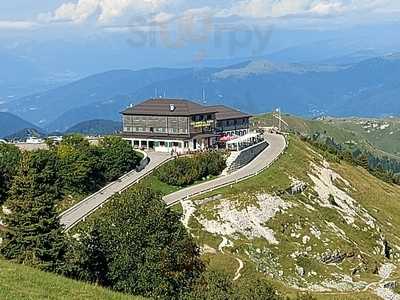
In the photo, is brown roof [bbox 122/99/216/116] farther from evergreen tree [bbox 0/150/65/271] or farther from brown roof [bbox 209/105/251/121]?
evergreen tree [bbox 0/150/65/271]

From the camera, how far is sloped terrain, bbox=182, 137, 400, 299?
5875cm

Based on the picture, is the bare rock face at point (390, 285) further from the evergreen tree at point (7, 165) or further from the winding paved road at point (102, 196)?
the evergreen tree at point (7, 165)

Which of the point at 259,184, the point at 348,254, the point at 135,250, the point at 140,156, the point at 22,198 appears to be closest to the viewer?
the point at 135,250

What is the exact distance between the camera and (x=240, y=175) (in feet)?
274

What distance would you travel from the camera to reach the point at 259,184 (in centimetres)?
7825

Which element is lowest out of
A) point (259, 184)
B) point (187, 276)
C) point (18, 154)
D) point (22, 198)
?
point (259, 184)

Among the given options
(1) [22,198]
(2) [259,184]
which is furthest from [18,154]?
(1) [22,198]

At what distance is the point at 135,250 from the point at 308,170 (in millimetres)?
61938

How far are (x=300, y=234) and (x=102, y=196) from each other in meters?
21.9

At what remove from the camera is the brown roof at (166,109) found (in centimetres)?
9756

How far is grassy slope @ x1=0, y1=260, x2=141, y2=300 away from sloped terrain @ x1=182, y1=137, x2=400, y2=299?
1168 inches

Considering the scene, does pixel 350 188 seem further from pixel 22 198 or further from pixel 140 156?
pixel 22 198

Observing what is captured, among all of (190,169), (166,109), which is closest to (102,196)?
(190,169)

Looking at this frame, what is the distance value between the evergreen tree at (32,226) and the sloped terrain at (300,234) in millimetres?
19510
